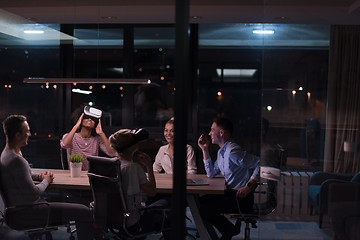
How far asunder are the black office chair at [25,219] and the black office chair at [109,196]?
49 cm

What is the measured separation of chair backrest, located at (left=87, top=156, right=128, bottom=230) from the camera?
3.29m

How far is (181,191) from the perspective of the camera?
2623mm

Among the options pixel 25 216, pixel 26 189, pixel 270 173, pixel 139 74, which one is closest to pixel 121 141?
pixel 26 189

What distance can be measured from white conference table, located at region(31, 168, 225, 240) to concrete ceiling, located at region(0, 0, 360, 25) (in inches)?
70.8

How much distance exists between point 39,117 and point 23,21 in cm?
124

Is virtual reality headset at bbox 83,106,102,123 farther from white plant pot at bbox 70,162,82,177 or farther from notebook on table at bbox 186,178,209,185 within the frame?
notebook on table at bbox 186,178,209,185

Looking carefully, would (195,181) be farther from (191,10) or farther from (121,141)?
(191,10)

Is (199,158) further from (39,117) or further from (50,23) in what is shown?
(50,23)

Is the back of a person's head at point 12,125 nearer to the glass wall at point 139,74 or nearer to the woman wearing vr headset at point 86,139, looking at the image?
the glass wall at point 139,74

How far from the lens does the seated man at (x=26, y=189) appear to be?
3.58m

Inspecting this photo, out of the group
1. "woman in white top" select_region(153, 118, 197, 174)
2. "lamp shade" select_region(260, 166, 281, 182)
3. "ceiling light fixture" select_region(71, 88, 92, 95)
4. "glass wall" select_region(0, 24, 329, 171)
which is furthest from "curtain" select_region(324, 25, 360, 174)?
"ceiling light fixture" select_region(71, 88, 92, 95)

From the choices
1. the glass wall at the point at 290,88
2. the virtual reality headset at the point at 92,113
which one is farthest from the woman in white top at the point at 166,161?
the virtual reality headset at the point at 92,113

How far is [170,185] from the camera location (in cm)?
358

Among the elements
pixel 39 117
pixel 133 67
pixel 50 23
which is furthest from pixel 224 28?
pixel 39 117
